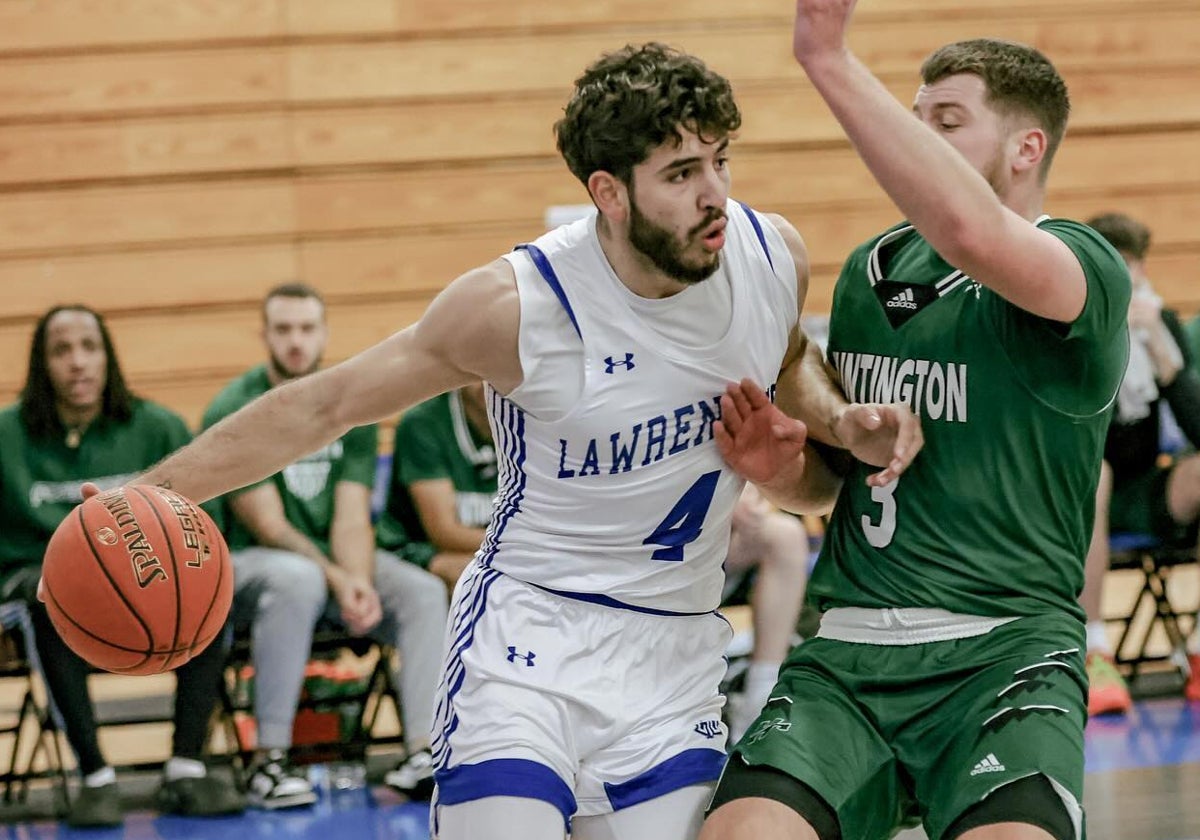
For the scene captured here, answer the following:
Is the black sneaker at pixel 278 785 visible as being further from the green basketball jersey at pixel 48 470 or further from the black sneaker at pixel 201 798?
the green basketball jersey at pixel 48 470

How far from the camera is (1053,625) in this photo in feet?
10.0

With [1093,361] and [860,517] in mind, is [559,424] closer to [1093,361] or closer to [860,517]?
[860,517]

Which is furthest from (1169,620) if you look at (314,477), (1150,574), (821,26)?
(821,26)

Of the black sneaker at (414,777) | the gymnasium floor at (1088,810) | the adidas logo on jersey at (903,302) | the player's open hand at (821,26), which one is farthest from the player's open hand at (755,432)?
the black sneaker at (414,777)

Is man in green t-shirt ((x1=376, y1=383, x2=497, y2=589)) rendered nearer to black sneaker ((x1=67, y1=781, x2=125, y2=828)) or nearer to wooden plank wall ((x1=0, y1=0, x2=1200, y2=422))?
black sneaker ((x1=67, y1=781, x2=125, y2=828))

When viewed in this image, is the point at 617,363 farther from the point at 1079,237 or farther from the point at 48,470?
the point at 48,470

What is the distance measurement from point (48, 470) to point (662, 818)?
13.1ft

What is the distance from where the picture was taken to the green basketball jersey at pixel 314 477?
6484 millimetres

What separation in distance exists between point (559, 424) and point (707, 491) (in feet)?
1.12

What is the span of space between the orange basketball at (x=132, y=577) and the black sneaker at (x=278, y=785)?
2647 millimetres

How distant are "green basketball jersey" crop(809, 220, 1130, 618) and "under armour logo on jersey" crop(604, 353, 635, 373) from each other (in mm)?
526

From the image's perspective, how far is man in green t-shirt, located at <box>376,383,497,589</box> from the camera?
6.45 meters

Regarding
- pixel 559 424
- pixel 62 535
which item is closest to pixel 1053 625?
pixel 559 424

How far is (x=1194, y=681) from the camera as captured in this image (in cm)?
688
